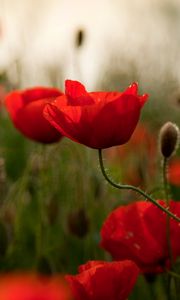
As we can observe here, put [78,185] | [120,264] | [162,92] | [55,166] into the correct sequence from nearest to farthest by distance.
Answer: [120,264] < [78,185] < [55,166] < [162,92]

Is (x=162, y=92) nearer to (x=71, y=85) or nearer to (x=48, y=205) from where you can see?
(x=48, y=205)

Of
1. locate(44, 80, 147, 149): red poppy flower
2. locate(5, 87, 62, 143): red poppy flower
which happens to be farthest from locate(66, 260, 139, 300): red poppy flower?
locate(5, 87, 62, 143): red poppy flower

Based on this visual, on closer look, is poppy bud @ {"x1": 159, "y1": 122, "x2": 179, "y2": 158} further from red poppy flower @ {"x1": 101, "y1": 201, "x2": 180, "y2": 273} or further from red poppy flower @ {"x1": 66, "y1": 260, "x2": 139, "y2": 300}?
red poppy flower @ {"x1": 66, "y1": 260, "x2": 139, "y2": 300}

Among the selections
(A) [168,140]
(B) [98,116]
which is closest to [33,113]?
(A) [168,140]

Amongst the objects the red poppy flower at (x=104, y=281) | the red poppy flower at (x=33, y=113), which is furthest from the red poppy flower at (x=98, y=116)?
the red poppy flower at (x=33, y=113)

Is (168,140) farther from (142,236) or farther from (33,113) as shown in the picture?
(33,113)

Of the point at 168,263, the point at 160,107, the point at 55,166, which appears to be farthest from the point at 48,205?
the point at 160,107

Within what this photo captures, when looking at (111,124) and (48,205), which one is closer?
(111,124)
